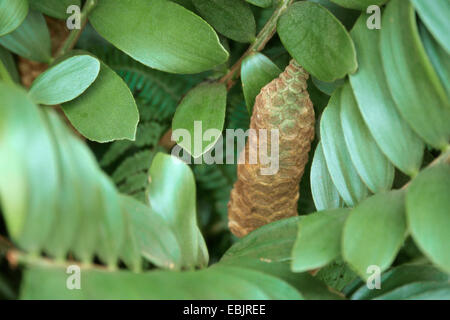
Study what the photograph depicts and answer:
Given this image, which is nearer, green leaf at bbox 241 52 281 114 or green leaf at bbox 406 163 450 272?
green leaf at bbox 406 163 450 272

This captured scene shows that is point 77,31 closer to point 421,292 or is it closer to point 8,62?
point 8,62

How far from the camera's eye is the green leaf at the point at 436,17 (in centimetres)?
43

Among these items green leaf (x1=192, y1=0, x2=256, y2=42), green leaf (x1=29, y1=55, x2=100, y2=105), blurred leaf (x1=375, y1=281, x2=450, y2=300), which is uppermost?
green leaf (x1=192, y1=0, x2=256, y2=42)

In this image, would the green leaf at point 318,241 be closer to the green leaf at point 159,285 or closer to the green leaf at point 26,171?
the green leaf at point 159,285

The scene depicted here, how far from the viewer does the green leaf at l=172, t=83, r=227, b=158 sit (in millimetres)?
581

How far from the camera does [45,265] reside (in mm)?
351

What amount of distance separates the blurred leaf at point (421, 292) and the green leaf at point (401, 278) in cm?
1

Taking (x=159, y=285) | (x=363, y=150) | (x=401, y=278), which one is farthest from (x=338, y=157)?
(x=159, y=285)

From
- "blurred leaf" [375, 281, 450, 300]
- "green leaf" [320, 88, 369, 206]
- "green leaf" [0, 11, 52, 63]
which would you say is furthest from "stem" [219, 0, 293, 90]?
"blurred leaf" [375, 281, 450, 300]

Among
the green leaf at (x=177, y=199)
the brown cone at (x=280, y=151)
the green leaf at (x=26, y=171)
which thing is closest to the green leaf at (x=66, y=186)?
the green leaf at (x=26, y=171)

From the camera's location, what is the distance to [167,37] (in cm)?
56

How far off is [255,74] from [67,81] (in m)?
0.23

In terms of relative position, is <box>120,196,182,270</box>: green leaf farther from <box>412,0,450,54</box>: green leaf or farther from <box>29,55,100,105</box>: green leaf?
<box>412,0,450,54</box>: green leaf

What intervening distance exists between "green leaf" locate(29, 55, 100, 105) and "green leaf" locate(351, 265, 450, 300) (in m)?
0.39
